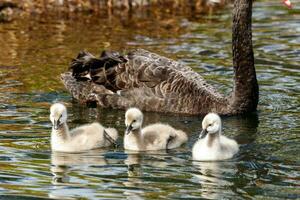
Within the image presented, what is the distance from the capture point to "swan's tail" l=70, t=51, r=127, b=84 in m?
11.6

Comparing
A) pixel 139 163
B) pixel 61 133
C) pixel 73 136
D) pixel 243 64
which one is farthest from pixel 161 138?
A: pixel 243 64

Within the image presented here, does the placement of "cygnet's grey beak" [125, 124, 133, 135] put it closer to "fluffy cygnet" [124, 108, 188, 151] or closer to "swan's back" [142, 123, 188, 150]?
"fluffy cygnet" [124, 108, 188, 151]

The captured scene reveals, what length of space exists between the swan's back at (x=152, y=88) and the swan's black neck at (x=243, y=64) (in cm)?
20

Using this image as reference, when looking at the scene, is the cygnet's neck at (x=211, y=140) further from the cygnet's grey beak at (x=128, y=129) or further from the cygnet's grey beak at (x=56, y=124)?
the cygnet's grey beak at (x=56, y=124)

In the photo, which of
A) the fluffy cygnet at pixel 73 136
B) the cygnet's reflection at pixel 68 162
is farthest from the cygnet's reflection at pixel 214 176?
the fluffy cygnet at pixel 73 136

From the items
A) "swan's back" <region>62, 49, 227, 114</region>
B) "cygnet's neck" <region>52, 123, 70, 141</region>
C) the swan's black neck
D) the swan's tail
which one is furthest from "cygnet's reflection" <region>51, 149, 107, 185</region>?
the swan's tail

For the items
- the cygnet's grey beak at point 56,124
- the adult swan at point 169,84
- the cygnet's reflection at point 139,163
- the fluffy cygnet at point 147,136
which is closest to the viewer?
the cygnet's reflection at point 139,163

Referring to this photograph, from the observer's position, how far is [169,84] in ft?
36.2

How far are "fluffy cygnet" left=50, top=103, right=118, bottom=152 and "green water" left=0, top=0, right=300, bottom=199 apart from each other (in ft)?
0.37

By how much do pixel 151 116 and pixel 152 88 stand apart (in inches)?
15.0

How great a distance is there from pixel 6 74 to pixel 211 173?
5.04 m

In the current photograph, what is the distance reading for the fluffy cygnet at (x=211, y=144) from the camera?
28.1 ft

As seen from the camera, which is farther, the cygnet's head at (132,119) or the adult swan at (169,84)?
the adult swan at (169,84)

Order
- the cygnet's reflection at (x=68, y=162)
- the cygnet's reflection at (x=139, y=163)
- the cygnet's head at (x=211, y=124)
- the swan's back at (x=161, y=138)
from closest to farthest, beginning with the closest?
the cygnet's reflection at (x=139, y=163), the cygnet's reflection at (x=68, y=162), the cygnet's head at (x=211, y=124), the swan's back at (x=161, y=138)
